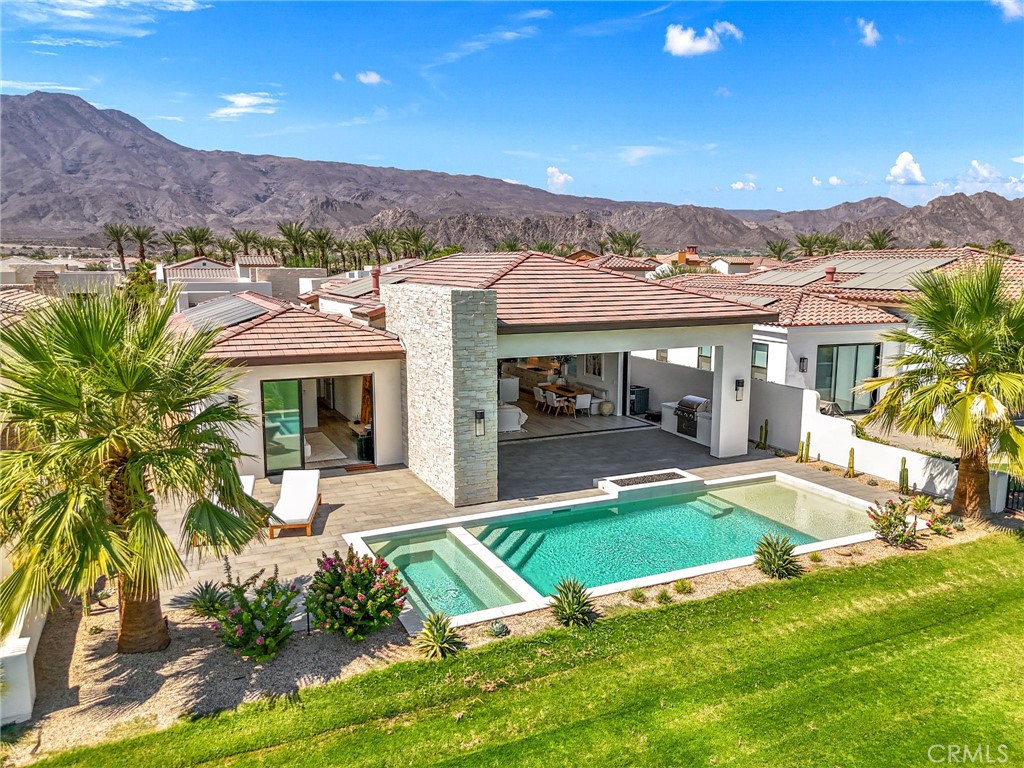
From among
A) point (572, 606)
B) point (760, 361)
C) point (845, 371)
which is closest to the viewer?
point (572, 606)

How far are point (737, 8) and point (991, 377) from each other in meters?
20.0

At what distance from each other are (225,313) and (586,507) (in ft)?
43.2

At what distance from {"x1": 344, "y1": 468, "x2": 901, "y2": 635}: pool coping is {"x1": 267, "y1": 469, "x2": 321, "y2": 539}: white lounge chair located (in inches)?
38.6

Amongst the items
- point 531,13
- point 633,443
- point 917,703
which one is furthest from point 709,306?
point 531,13

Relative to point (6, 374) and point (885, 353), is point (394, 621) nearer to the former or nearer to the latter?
point (6, 374)

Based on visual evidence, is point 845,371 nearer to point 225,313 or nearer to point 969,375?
point 969,375

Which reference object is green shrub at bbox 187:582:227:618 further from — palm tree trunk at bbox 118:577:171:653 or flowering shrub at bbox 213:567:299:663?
palm tree trunk at bbox 118:577:171:653

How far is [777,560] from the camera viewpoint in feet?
36.8

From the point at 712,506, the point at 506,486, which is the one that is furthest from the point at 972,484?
the point at 506,486

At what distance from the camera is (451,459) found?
14.6 metres

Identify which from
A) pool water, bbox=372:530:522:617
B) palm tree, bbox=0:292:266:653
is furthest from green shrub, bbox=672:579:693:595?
palm tree, bbox=0:292:266:653

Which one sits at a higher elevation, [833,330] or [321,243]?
[321,243]

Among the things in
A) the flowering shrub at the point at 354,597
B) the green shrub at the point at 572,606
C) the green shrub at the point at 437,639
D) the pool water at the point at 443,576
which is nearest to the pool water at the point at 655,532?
the pool water at the point at 443,576

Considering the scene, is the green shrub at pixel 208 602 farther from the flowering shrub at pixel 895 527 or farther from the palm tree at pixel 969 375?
the palm tree at pixel 969 375
